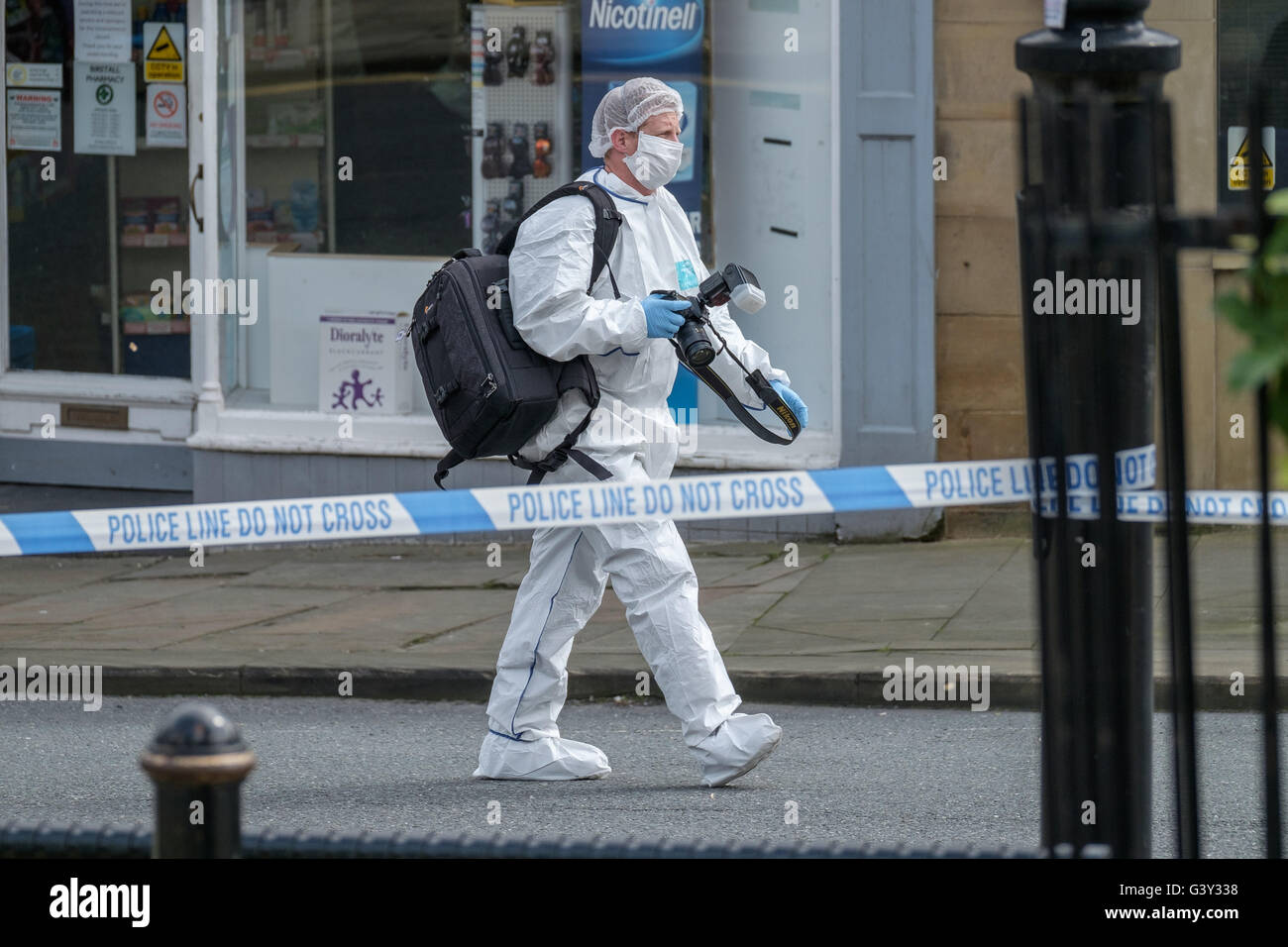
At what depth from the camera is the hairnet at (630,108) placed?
19.3 feet

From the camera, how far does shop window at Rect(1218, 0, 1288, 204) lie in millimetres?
9906

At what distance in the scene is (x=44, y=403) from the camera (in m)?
11.4

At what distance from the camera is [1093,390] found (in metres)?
3.02

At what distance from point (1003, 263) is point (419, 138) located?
332 cm

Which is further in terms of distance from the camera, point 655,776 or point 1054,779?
point 655,776

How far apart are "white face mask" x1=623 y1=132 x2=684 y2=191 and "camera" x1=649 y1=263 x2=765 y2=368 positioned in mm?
347

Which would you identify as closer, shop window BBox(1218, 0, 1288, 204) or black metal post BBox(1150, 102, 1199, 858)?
black metal post BBox(1150, 102, 1199, 858)

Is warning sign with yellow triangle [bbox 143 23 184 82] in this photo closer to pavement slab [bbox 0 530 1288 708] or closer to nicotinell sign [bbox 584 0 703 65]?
nicotinell sign [bbox 584 0 703 65]

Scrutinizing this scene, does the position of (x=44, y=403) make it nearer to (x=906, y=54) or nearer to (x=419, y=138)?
(x=419, y=138)

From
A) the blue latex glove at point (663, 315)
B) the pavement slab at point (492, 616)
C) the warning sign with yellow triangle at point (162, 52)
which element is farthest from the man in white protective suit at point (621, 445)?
the warning sign with yellow triangle at point (162, 52)

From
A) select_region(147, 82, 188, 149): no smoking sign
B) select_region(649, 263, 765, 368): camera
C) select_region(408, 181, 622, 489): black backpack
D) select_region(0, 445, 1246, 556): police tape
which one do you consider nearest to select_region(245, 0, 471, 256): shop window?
select_region(147, 82, 188, 149): no smoking sign

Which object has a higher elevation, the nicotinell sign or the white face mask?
the nicotinell sign
